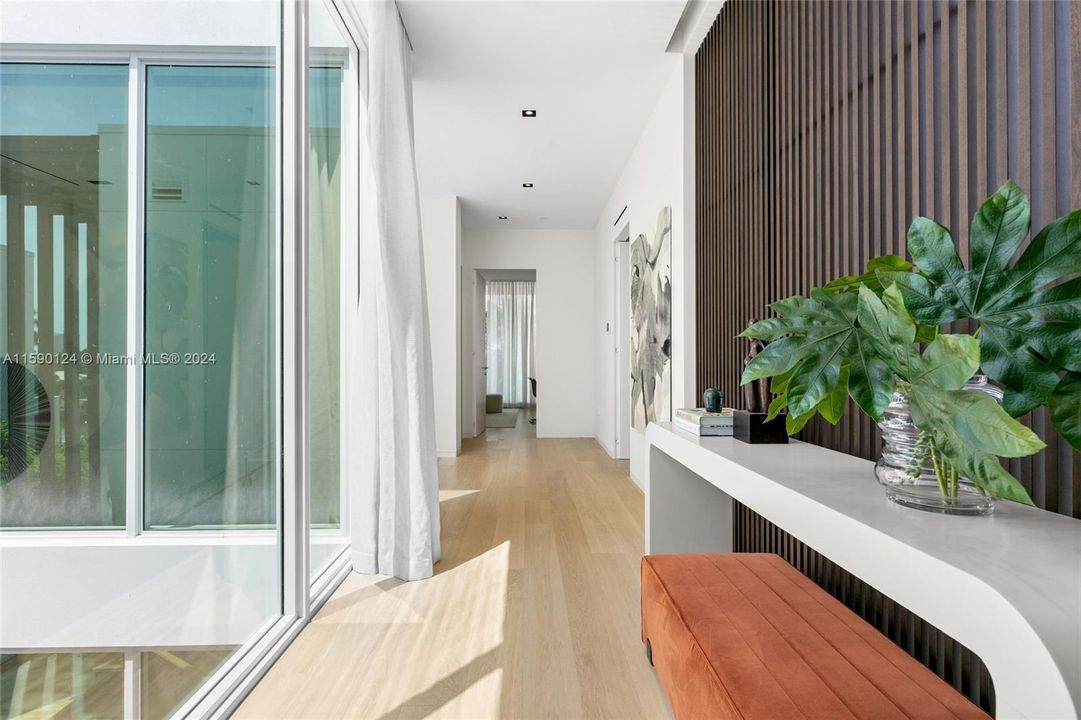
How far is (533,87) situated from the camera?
10.9 feet

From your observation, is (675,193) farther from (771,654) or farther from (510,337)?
(510,337)

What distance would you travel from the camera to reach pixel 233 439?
1654 millimetres

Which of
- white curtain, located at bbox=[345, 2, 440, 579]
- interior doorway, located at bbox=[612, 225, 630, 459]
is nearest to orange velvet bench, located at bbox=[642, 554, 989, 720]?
white curtain, located at bbox=[345, 2, 440, 579]

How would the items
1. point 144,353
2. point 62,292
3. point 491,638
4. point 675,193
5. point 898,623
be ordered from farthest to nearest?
point 675,193 < point 491,638 < point 898,623 < point 144,353 < point 62,292

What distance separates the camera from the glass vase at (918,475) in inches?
33.2

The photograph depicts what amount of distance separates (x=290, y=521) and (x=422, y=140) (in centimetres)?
318

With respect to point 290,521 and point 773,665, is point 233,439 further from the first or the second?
point 773,665

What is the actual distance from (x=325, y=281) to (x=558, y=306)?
485 centimetres

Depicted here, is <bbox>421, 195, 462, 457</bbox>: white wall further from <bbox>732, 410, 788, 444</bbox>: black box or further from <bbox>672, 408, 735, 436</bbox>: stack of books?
<bbox>732, 410, 788, 444</bbox>: black box

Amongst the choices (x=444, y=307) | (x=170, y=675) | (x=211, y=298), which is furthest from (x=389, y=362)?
(x=444, y=307)

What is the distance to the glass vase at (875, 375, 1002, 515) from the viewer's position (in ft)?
2.77

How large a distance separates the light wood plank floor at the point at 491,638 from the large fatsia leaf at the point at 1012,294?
4.22ft

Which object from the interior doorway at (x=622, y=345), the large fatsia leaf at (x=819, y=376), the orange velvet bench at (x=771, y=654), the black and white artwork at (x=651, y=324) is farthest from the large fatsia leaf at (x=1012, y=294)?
the interior doorway at (x=622, y=345)

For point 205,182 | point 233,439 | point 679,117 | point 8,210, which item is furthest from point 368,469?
point 679,117
